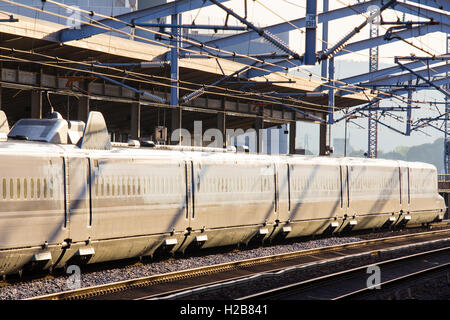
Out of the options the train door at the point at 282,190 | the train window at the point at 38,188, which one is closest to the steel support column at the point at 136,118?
the train door at the point at 282,190

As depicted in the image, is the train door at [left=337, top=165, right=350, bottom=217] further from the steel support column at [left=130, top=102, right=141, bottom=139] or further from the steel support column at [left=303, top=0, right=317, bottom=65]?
the steel support column at [left=130, top=102, right=141, bottom=139]

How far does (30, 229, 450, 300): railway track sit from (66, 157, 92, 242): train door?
5.95ft

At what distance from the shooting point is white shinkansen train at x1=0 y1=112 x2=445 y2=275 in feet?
48.6

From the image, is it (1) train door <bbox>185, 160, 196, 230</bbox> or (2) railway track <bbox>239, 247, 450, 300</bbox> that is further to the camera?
(1) train door <bbox>185, 160, 196, 230</bbox>

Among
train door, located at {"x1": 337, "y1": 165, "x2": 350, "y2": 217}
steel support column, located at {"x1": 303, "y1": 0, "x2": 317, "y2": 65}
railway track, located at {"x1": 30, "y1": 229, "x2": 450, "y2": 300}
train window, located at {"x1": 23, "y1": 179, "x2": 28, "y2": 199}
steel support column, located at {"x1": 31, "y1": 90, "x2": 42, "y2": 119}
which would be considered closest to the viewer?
railway track, located at {"x1": 30, "y1": 229, "x2": 450, "y2": 300}

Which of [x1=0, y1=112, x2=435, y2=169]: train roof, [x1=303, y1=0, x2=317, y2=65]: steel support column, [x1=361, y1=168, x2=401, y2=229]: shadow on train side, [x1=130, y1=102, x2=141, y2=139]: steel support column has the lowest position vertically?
[x1=361, y1=168, x2=401, y2=229]: shadow on train side

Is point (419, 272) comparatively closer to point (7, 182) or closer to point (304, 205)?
point (304, 205)

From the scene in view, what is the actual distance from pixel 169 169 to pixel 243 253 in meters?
4.40

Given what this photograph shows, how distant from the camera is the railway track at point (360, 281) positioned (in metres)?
14.6

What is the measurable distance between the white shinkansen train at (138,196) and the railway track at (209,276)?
1634mm

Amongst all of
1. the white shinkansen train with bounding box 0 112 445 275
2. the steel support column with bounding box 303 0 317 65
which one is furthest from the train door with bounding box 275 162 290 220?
the steel support column with bounding box 303 0 317 65

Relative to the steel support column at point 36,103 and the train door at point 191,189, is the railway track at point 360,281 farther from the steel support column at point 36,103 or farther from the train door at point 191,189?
the steel support column at point 36,103
